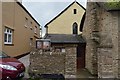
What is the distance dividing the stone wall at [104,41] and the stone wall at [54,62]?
6.12 feet

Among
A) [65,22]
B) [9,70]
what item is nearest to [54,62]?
[9,70]

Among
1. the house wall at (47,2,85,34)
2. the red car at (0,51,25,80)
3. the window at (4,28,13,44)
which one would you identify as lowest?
the red car at (0,51,25,80)

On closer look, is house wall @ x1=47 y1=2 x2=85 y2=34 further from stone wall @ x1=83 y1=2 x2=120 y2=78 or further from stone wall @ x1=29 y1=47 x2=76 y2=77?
stone wall @ x1=29 y1=47 x2=76 y2=77

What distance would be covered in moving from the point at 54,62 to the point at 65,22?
2510 centimetres

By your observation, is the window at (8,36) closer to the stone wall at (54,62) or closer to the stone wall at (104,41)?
the stone wall at (54,62)

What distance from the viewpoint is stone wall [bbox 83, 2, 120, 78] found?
14570 mm

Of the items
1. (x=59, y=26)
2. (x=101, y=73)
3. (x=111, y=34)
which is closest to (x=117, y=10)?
(x=111, y=34)

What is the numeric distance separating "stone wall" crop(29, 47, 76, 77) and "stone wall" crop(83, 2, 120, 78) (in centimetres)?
186

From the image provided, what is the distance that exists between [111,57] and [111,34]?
1.70 m

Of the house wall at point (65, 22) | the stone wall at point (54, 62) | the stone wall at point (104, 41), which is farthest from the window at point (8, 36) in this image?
the house wall at point (65, 22)

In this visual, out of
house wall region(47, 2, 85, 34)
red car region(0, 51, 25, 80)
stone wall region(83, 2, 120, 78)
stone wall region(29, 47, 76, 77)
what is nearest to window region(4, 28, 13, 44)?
stone wall region(29, 47, 76, 77)

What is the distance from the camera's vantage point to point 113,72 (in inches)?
574

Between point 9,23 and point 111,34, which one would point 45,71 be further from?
point 9,23

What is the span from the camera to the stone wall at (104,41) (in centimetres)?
1457
